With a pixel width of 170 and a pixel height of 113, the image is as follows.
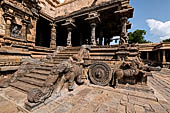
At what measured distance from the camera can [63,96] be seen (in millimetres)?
3223

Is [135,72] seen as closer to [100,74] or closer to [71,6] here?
[100,74]

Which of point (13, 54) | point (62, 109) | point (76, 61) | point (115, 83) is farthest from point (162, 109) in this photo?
point (13, 54)

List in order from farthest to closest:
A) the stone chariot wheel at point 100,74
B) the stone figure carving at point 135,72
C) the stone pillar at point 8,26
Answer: the stone pillar at point 8,26, the stone chariot wheel at point 100,74, the stone figure carving at point 135,72

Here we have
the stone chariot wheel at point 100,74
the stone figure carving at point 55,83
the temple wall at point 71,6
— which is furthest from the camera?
the temple wall at point 71,6

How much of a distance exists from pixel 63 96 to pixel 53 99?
0.41 metres

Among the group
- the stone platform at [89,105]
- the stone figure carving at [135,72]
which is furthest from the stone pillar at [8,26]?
the stone figure carving at [135,72]

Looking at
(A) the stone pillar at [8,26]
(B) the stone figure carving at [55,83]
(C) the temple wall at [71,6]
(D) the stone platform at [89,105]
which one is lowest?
(D) the stone platform at [89,105]

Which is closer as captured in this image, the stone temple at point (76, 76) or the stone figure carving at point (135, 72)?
the stone temple at point (76, 76)

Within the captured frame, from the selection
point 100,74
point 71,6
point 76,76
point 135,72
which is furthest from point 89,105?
point 71,6

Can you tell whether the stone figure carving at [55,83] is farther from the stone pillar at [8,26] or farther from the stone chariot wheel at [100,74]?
the stone pillar at [8,26]

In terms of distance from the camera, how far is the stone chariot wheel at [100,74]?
4.40 metres

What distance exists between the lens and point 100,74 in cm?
453

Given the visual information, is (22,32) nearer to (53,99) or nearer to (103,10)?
(53,99)

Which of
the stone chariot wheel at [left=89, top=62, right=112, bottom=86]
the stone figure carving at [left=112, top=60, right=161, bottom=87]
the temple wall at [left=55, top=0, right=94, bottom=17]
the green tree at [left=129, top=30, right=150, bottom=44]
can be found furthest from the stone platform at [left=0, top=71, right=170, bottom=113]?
the green tree at [left=129, top=30, right=150, bottom=44]
